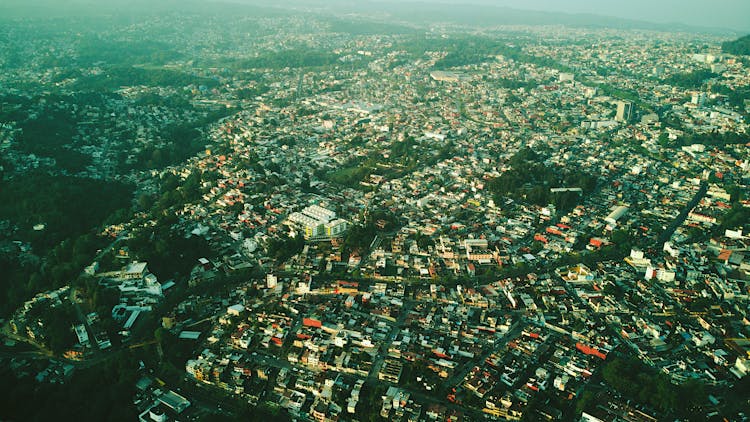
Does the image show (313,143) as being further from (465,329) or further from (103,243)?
(465,329)

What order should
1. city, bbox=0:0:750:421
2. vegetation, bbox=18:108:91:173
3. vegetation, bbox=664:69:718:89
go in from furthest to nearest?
1. vegetation, bbox=664:69:718:89
2. vegetation, bbox=18:108:91:173
3. city, bbox=0:0:750:421

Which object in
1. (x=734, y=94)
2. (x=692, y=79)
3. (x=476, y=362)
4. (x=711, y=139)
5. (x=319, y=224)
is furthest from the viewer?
(x=692, y=79)

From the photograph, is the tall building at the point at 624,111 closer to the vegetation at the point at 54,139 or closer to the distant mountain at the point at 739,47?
the distant mountain at the point at 739,47

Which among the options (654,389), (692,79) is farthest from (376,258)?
(692,79)

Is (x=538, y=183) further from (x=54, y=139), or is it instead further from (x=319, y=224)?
(x=54, y=139)

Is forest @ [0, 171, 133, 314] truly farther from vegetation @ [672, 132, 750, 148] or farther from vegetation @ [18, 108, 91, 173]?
vegetation @ [672, 132, 750, 148]

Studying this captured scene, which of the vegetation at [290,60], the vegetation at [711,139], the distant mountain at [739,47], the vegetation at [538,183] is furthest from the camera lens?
the vegetation at [290,60]

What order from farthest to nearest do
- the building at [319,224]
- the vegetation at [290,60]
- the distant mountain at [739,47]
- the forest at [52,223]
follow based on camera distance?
the vegetation at [290,60] < the distant mountain at [739,47] < the building at [319,224] < the forest at [52,223]

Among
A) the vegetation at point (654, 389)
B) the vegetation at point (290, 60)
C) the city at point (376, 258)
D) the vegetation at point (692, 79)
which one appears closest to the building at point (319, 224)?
the city at point (376, 258)

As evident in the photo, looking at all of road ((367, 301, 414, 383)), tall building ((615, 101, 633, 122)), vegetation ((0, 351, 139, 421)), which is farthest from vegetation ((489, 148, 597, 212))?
vegetation ((0, 351, 139, 421))

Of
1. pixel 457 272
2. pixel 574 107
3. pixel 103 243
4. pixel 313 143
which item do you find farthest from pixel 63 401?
pixel 574 107

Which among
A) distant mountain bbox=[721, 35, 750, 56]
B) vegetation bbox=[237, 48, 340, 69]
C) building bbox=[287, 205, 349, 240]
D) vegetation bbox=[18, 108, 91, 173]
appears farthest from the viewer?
vegetation bbox=[237, 48, 340, 69]
